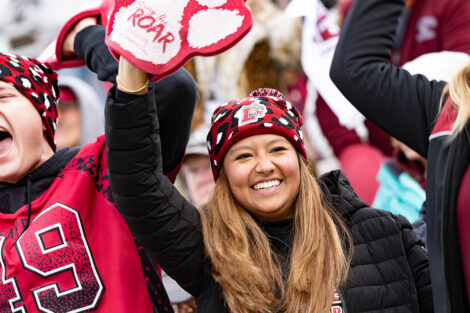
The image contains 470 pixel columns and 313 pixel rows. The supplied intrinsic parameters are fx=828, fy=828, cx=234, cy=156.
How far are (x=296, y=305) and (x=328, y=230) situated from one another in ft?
0.93

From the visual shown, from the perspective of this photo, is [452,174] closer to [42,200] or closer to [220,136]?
[220,136]

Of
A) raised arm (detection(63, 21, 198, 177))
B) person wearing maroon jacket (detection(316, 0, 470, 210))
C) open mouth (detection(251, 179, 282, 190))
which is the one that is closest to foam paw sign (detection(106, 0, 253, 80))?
raised arm (detection(63, 21, 198, 177))

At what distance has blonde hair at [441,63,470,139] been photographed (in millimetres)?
1976

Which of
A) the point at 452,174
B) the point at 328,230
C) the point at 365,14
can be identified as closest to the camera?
the point at 452,174

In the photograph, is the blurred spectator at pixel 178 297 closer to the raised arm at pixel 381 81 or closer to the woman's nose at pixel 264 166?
the woman's nose at pixel 264 166

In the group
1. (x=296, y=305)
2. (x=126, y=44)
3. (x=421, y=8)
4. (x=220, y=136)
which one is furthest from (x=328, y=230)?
(x=421, y=8)

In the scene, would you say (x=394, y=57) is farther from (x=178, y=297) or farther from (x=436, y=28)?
(x=178, y=297)

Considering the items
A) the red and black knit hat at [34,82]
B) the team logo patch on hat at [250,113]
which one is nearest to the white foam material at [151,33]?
the team logo patch on hat at [250,113]

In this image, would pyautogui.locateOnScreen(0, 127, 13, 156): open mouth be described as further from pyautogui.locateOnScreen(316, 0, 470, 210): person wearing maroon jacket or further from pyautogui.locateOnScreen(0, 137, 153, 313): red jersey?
pyautogui.locateOnScreen(316, 0, 470, 210): person wearing maroon jacket

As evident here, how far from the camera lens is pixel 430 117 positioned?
2156 mm

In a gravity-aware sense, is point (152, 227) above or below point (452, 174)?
below

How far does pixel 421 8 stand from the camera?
4.68 m

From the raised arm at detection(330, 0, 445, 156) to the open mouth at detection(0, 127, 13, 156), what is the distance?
109 cm

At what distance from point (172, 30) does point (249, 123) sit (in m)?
0.45
